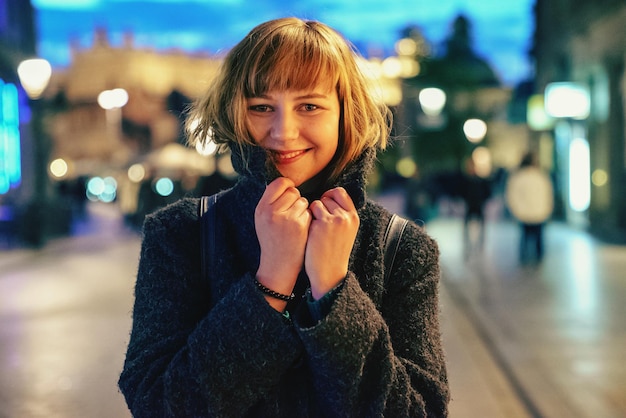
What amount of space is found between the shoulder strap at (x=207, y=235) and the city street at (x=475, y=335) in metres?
4.55

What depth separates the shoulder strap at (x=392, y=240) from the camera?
189 cm

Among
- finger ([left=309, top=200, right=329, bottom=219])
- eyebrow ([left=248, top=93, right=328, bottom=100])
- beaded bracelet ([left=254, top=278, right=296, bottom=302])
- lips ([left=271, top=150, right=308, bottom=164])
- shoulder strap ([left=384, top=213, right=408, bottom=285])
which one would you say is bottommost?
beaded bracelet ([left=254, top=278, right=296, bottom=302])

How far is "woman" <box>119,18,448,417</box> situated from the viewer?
5.51ft

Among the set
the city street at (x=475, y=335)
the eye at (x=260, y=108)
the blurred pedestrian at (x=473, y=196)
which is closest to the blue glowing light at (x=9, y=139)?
the city street at (x=475, y=335)

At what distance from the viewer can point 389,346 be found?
1.75 m

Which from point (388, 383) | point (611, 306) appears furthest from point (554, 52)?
point (388, 383)

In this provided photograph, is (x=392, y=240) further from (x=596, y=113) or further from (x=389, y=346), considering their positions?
(x=596, y=113)

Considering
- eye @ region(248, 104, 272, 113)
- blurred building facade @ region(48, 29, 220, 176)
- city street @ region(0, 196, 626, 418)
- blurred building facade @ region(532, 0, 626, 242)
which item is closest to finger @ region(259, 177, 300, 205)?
eye @ region(248, 104, 272, 113)

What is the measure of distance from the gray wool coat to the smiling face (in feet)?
0.21

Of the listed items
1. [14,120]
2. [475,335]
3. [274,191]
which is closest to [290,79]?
[274,191]

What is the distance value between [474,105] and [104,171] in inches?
2090

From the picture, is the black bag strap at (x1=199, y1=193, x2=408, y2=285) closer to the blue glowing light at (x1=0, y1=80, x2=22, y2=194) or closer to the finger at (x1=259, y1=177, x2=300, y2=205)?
the finger at (x1=259, y1=177, x2=300, y2=205)

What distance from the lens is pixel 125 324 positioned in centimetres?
988

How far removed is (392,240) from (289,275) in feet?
1.06
